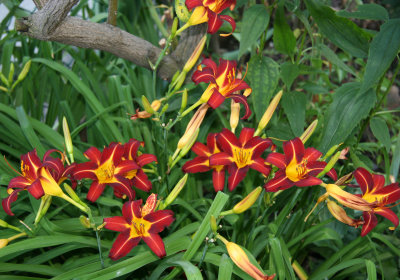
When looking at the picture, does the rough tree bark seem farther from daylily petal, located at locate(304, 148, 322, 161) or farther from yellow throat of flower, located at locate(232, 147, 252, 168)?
daylily petal, located at locate(304, 148, 322, 161)

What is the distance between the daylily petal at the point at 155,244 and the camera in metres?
0.93

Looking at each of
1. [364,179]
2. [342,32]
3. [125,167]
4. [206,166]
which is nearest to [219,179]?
[206,166]

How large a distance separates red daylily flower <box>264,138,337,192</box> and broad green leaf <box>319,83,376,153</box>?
0.18 m

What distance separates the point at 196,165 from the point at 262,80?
35cm

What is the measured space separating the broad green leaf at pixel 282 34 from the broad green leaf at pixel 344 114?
25 cm

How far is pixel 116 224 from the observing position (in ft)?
3.09

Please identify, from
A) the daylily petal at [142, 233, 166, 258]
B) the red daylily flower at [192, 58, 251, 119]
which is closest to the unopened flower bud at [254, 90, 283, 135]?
the red daylily flower at [192, 58, 251, 119]

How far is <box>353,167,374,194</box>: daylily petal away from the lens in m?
1.05

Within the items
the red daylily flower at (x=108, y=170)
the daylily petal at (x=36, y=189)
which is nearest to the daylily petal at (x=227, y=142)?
the red daylily flower at (x=108, y=170)

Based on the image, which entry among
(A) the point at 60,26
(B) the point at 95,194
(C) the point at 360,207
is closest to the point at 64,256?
(B) the point at 95,194

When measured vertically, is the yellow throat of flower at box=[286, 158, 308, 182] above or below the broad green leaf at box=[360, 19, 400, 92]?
below

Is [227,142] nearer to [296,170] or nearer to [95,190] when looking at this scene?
[296,170]

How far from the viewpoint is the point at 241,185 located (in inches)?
64.3

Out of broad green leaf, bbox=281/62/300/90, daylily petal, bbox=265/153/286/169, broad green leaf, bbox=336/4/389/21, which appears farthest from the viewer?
broad green leaf, bbox=281/62/300/90
